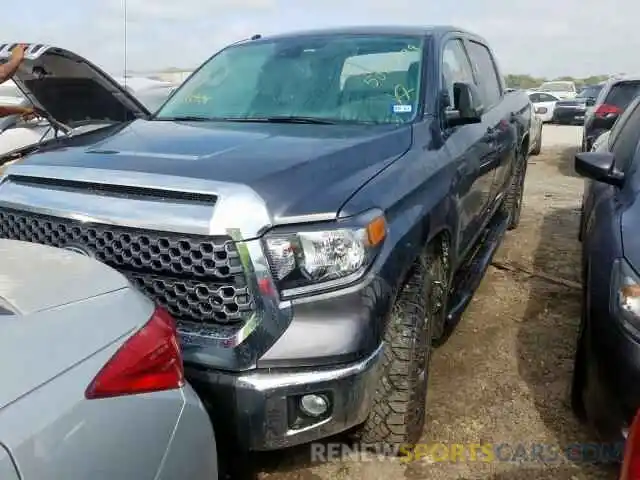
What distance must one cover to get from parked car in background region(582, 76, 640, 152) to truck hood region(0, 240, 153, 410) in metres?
9.39

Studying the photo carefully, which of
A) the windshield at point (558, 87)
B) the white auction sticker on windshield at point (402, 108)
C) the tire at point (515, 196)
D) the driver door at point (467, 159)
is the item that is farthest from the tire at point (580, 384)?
the windshield at point (558, 87)

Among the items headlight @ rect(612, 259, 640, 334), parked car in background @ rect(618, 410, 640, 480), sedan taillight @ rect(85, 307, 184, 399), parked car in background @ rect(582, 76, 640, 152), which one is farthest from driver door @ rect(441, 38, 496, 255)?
parked car in background @ rect(582, 76, 640, 152)

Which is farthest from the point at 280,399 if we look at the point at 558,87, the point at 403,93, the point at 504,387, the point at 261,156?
the point at 558,87

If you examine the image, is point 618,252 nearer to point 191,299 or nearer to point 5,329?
point 191,299

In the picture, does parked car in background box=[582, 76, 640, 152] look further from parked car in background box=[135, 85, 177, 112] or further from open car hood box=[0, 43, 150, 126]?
open car hood box=[0, 43, 150, 126]

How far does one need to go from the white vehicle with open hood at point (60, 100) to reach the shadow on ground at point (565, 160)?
7545mm

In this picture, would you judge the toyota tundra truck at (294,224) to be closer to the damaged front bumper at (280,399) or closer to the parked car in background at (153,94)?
the damaged front bumper at (280,399)

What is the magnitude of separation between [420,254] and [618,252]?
2.83ft

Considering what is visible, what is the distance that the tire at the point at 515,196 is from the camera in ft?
19.5

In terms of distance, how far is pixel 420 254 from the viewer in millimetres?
2674

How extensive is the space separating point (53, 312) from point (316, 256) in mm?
930

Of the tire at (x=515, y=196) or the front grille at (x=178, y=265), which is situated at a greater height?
the front grille at (x=178, y=265)

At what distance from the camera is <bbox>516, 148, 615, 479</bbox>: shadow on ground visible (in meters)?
3.06

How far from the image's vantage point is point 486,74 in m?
5.18
